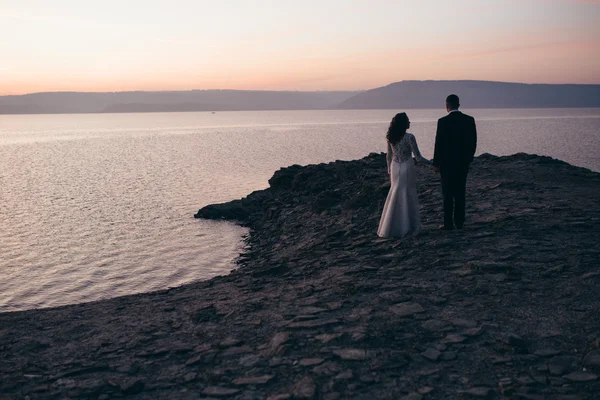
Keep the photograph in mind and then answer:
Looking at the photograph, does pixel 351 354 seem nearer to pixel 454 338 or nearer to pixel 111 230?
pixel 454 338

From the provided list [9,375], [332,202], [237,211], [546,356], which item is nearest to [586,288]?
[546,356]

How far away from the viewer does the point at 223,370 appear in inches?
277

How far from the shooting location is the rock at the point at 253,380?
6.61 meters

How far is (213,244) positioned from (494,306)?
16.4 m

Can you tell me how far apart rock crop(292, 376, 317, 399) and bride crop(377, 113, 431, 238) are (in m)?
6.57

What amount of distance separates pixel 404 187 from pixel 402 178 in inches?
8.5

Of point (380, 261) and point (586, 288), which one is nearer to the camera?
point (586, 288)

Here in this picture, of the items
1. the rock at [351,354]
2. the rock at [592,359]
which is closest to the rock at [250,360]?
the rock at [351,354]

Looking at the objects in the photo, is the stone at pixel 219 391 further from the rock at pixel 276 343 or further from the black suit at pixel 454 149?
the black suit at pixel 454 149

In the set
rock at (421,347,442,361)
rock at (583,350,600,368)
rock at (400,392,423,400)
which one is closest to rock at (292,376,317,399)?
rock at (400,392,423,400)

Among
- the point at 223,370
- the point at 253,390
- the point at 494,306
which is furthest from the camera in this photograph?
the point at 494,306

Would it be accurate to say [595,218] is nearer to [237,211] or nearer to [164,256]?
[164,256]

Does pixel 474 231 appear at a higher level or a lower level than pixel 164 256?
higher

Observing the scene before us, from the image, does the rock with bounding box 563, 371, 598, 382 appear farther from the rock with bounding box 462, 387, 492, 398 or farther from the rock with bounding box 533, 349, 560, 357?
the rock with bounding box 462, 387, 492, 398
